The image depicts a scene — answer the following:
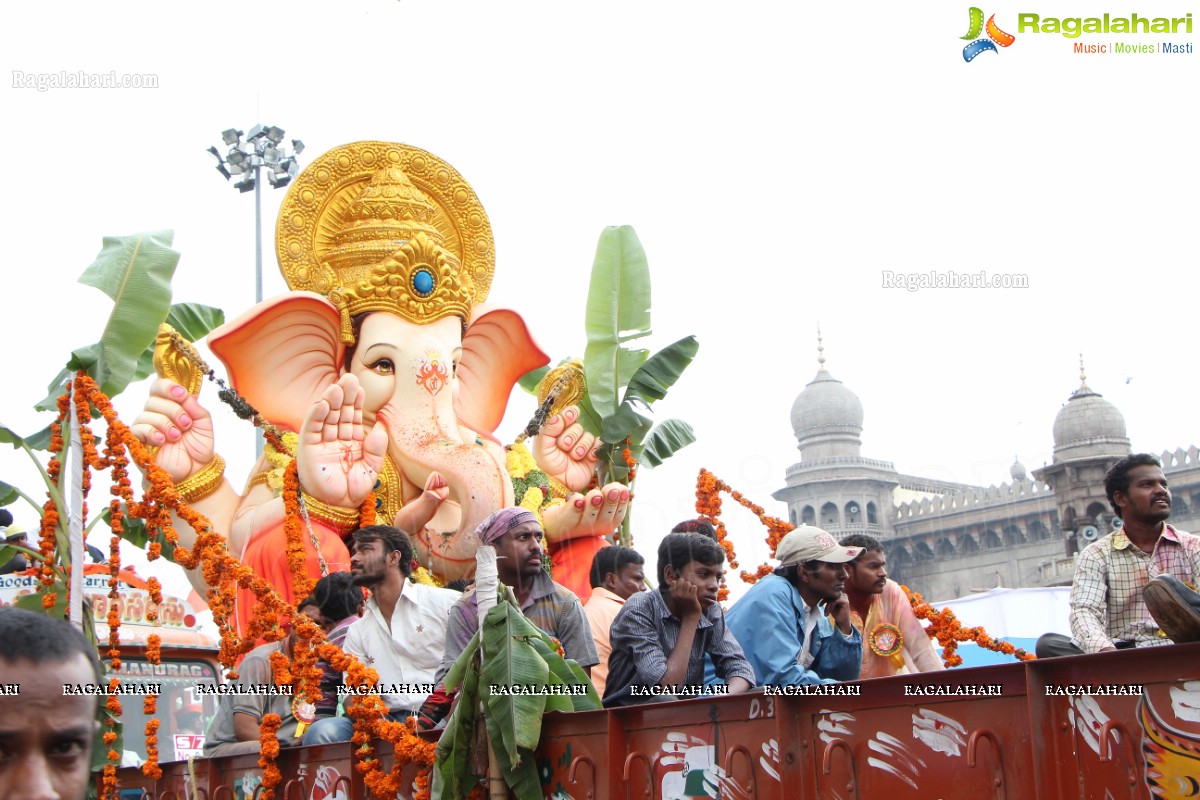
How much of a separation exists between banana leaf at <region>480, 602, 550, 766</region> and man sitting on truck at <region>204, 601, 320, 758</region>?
6.23 ft

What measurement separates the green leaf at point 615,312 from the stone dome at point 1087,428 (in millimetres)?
24852

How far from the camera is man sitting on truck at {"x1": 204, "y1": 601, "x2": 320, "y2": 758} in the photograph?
6.07m

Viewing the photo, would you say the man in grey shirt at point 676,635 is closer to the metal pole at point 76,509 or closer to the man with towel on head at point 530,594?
the man with towel on head at point 530,594

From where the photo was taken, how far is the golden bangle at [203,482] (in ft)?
29.9

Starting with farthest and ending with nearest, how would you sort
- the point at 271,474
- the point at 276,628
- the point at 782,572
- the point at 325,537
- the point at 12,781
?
the point at 271,474, the point at 325,537, the point at 276,628, the point at 782,572, the point at 12,781

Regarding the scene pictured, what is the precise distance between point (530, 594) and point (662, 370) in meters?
5.11

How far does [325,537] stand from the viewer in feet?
28.8

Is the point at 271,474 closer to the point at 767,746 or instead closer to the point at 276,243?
the point at 276,243

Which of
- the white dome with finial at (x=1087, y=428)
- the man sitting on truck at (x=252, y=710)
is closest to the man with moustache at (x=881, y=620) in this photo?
the man sitting on truck at (x=252, y=710)

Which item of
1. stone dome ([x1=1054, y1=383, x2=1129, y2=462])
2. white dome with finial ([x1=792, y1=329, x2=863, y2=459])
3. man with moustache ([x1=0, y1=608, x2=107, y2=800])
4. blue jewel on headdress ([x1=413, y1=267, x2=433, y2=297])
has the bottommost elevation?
man with moustache ([x1=0, y1=608, x2=107, y2=800])

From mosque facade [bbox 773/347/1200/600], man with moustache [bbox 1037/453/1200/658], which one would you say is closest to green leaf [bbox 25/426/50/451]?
man with moustache [bbox 1037/453/1200/658]

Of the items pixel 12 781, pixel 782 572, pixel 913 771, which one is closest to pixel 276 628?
pixel 782 572

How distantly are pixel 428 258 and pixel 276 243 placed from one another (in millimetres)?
1126

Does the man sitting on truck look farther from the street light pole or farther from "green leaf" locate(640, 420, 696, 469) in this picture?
the street light pole
